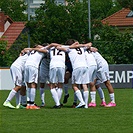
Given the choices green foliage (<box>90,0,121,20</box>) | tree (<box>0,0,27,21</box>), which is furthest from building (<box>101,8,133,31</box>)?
tree (<box>0,0,27,21</box>)

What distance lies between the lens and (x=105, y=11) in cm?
8256

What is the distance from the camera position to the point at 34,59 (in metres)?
18.7

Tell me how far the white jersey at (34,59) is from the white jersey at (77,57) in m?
0.82

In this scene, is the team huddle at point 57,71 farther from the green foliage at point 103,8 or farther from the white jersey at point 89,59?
the green foliage at point 103,8

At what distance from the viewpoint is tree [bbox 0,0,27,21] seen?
82562mm

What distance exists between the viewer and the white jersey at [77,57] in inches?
731

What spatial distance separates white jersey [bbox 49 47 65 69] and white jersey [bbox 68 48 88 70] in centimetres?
24

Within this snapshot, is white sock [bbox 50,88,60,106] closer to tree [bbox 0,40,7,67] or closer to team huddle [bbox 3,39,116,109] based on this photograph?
team huddle [bbox 3,39,116,109]

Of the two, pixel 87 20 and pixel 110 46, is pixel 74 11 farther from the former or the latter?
pixel 110 46

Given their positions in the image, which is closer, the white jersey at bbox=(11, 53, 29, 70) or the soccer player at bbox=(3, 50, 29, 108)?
the soccer player at bbox=(3, 50, 29, 108)

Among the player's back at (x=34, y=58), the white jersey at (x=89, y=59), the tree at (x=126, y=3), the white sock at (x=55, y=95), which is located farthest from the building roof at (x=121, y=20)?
the white sock at (x=55, y=95)

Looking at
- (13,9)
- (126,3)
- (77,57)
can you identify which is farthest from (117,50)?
(13,9)

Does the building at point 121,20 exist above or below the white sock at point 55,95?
below

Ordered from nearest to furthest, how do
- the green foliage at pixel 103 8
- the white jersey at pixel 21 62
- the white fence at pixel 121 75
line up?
the white jersey at pixel 21 62, the white fence at pixel 121 75, the green foliage at pixel 103 8
